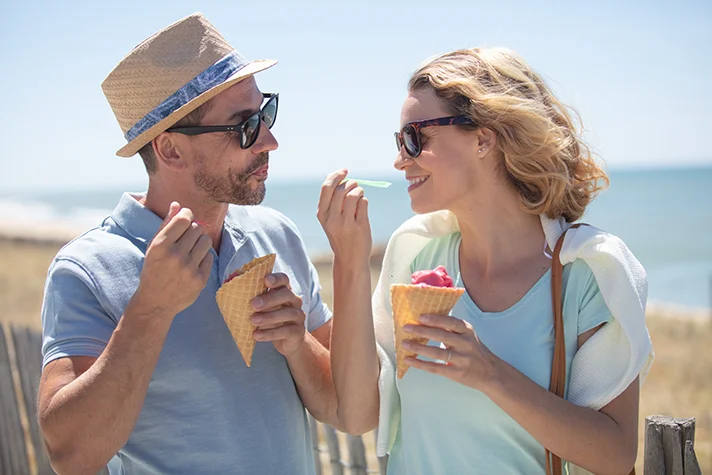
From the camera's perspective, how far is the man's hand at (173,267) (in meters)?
2.22

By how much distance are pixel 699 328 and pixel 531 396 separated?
13.9 metres

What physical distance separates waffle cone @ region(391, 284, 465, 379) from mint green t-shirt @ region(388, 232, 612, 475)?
9.1 inches

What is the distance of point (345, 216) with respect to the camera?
8.75 feet

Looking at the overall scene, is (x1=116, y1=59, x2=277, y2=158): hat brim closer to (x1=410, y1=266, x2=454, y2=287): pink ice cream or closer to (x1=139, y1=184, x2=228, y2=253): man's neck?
(x1=139, y1=184, x2=228, y2=253): man's neck

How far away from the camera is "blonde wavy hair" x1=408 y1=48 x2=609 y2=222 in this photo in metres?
2.70

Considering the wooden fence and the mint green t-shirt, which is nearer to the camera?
the mint green t-shirt

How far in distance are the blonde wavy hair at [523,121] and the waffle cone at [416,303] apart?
1.97 ft

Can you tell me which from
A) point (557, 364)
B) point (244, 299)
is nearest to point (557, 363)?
point (557, 364)

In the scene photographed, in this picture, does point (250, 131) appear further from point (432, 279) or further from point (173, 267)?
point (432, 279)

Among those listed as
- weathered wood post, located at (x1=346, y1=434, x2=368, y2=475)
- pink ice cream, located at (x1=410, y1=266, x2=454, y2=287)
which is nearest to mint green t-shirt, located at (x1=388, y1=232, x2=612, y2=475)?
pink ice cream, located at (x1=410, y1=266, x2=454, y2=287)

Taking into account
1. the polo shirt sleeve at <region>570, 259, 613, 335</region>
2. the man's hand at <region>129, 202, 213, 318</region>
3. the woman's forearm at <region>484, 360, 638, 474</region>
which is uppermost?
the man's hand at <region>129, 202, 213, 318</region>

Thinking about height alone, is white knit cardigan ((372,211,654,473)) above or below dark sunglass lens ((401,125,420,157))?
below

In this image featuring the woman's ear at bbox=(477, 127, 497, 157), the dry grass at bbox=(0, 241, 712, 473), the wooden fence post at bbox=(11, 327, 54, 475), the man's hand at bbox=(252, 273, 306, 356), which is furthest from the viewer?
the dry grass at bbox=(0, 241, 712, 473)

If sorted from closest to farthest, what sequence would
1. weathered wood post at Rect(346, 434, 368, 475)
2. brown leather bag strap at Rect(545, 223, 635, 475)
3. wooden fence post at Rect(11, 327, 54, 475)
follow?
brown leather bag strap at Rect(545, 223, 635, 475) < weathered wood post at Rect(346, 434, 368, 475) < wooden fence post at Rect(11, 327, 54, 475)
